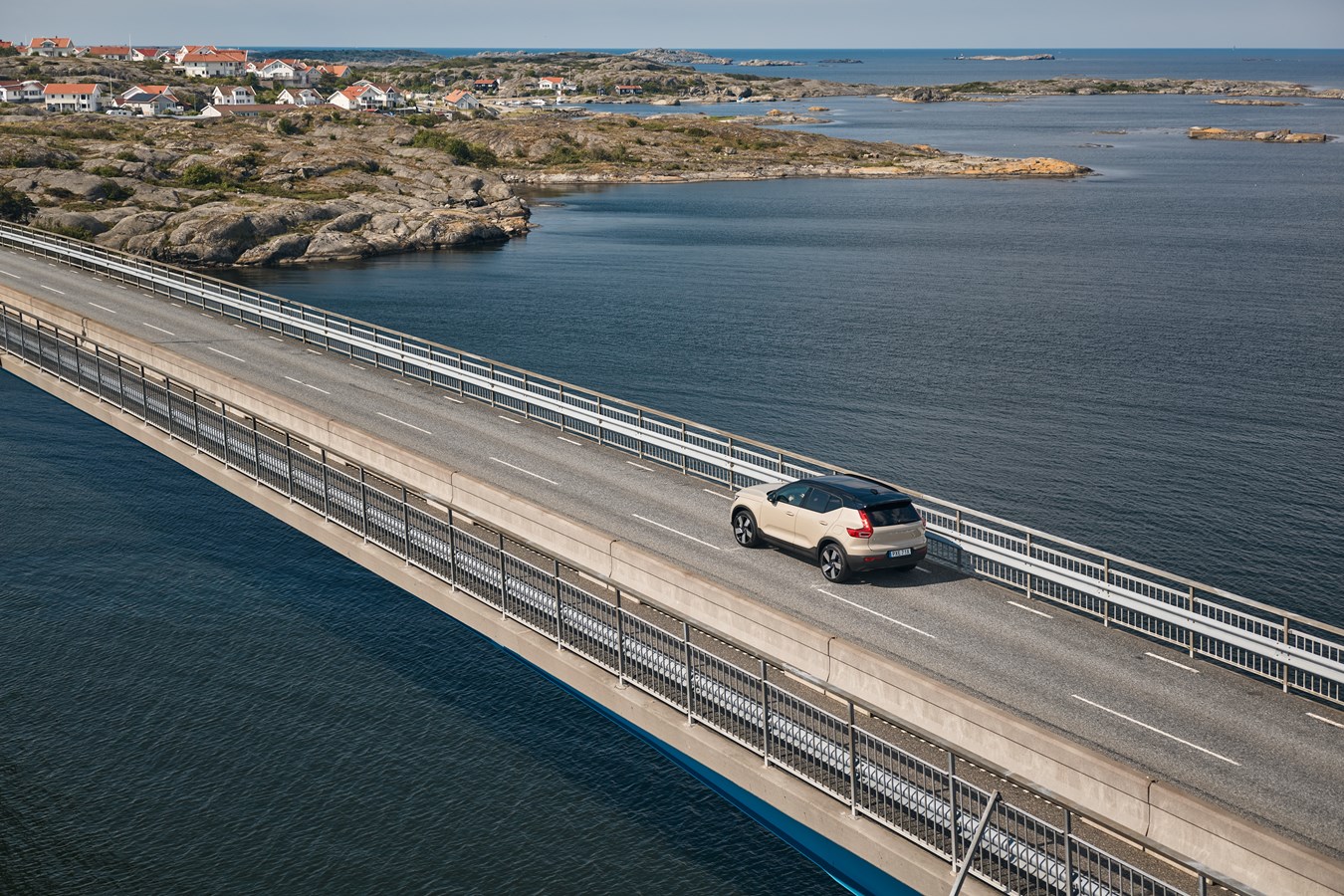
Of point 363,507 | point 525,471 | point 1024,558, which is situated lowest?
point 525,471

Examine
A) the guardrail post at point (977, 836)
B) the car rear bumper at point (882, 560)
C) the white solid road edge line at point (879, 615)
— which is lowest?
the white solid road edge line at point (879, 615)

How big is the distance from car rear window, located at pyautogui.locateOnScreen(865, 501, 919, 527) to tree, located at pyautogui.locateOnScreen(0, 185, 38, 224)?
94.2 metres

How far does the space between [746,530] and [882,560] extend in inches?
124

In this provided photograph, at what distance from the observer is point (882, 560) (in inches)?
891

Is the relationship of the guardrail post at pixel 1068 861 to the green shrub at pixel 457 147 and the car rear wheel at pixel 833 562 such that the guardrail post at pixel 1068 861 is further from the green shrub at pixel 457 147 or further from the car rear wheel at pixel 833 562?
the green shrub at pixel 457 147

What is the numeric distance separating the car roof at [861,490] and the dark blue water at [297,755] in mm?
6922

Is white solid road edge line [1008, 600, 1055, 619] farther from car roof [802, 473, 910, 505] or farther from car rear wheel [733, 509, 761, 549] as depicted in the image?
car rear wheel [733, 509, 761, 549]

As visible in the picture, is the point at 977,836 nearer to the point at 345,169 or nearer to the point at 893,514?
the point at 893,514

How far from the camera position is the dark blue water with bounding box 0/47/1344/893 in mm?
24328

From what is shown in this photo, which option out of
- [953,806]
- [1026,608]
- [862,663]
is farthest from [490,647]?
[953,806]

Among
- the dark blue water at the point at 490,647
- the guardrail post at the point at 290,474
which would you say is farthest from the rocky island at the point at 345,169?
the guardrail post at the point at 290,474

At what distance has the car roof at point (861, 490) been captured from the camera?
22719 millimetres

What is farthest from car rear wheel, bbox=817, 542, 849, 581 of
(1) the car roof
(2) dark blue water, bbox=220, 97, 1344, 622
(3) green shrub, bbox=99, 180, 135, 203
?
(3) green shrub, bbox=99, 180, 135, 203

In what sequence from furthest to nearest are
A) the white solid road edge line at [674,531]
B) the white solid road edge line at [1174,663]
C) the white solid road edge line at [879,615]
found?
the white solid road edge line at [674,531] → the white solid road edge line at [879,615] → the white solid road edge line at [1174,663]
